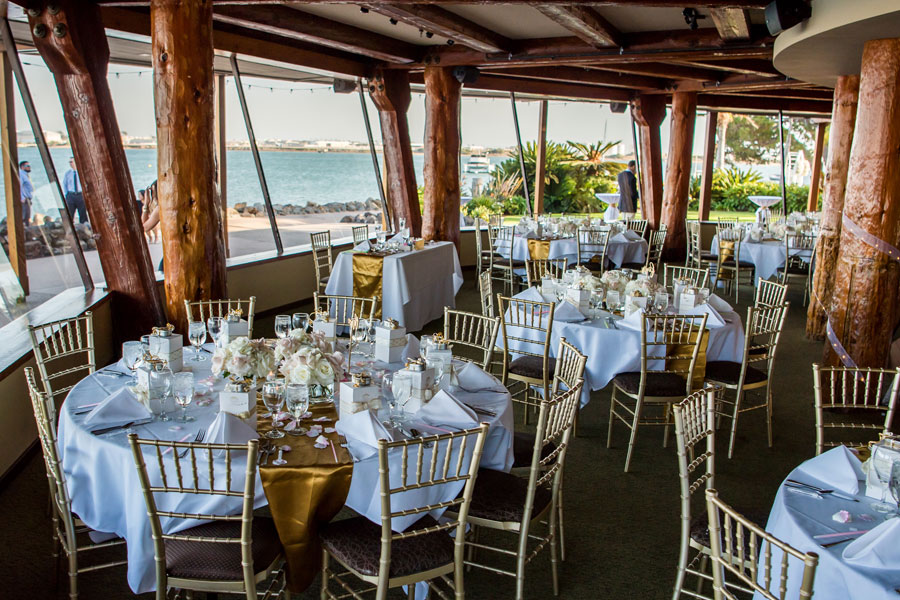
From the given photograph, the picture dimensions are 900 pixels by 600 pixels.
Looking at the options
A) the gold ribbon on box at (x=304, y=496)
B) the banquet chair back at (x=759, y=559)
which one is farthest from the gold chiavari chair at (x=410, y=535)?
the banquet chair back at (x=759, y=559)

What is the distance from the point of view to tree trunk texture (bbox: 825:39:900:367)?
15.5 feet

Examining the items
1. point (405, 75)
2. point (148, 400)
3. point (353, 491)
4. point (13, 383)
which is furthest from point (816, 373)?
point (405, 75)

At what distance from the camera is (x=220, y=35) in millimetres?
6488

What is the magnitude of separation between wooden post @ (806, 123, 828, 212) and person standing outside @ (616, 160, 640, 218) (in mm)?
5581

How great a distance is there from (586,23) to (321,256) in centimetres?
390

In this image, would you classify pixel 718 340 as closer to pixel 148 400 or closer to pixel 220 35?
pixel 148 400

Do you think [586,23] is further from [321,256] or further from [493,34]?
[321,256]

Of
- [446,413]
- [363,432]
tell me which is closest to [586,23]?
[446,413]

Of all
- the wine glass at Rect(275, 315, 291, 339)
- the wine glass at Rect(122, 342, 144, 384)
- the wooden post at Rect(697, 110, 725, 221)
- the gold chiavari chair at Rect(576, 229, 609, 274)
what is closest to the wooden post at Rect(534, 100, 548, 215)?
the gold chiavari chair at Rect(576, 229, 609, 274)

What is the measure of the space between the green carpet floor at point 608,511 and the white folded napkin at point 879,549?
926 millimetres

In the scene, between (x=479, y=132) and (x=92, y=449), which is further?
(x=479, y=132)

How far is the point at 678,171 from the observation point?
460 inches

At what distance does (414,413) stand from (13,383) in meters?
2.46

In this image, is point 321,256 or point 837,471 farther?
point 321,256
